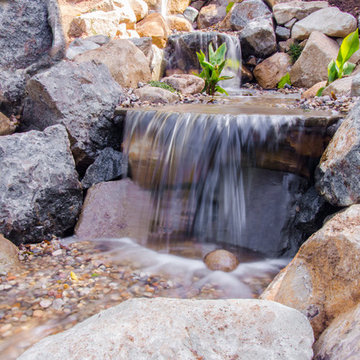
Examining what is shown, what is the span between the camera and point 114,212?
4152mm

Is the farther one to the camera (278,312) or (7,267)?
(7,267)

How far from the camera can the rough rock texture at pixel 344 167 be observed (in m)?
2.78

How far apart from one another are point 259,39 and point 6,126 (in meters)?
8.35

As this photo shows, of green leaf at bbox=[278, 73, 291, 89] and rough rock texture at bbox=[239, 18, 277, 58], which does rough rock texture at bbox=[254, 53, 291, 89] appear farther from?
rough rock texture at bbox=[239, 18, 277, 58]

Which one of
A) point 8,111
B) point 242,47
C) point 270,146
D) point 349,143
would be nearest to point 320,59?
point 242,47

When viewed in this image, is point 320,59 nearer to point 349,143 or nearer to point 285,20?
point 285,20

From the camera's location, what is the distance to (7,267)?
9.91ft

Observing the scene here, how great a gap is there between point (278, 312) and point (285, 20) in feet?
37.9

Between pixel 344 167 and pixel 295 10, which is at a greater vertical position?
pixel 295 10

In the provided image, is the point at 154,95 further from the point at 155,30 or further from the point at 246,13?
the point at 246,13

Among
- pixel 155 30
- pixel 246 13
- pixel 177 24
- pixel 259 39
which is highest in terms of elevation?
pixel 246 13

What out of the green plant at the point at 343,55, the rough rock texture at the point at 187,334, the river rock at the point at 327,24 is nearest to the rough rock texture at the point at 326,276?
the rough rock texture at the point at 187,334

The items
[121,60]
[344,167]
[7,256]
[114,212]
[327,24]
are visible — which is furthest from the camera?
[327,24]

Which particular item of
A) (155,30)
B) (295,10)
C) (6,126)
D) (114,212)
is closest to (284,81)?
(295,10)
